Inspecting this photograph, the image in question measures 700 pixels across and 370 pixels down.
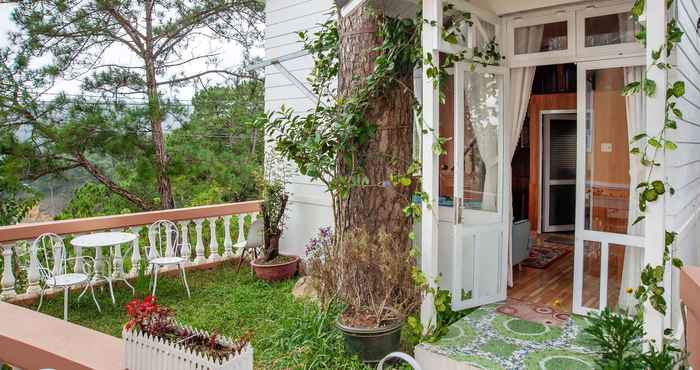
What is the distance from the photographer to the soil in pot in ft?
11.7

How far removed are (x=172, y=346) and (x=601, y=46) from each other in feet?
12.6

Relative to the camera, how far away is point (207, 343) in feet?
7.59

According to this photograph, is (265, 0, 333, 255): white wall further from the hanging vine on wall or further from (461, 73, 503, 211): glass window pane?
(461, 73, 503, 211): glass window pane

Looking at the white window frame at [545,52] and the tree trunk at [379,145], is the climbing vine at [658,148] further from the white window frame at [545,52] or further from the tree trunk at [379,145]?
the tree trunk at [379,145]

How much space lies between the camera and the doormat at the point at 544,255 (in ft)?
20.1

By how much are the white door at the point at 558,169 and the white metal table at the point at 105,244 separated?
6968 mm

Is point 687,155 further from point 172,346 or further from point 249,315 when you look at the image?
point 249,315

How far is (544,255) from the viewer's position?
6660mm

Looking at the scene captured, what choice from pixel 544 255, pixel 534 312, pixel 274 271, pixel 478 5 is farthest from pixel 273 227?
pixel 544 255

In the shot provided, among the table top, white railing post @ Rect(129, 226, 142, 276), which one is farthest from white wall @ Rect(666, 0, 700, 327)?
white railing post @ Rect(129, 226, 142, 276)

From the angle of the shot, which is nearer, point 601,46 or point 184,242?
point 601,46

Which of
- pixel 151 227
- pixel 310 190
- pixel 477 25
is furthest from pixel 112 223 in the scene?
pixel 477 25

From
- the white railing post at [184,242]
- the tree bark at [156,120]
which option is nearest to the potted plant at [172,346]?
the white railing post at [184,242]

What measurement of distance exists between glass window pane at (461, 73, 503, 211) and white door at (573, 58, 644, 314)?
702mm
